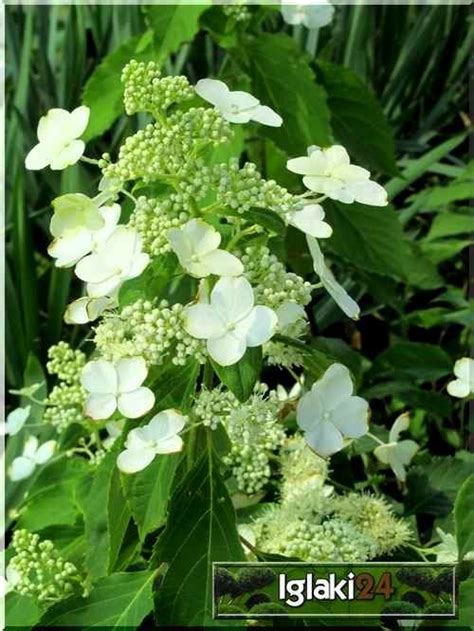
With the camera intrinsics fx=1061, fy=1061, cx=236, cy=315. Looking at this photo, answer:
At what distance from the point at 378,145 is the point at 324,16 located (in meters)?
0.20

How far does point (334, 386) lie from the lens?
0.75 m

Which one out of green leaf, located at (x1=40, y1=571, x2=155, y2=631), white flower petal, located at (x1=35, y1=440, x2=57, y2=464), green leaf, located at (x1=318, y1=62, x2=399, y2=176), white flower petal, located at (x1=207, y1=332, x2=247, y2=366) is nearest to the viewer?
white flower petal, located at (x1=207, y1=332, x2=247, y2=366)

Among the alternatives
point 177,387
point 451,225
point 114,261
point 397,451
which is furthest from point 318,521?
point 451,225

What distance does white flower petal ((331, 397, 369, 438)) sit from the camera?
Result: 0.75 metres

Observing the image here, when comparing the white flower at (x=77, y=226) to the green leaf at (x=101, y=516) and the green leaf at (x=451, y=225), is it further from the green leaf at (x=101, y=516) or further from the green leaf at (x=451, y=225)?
the green leaf at (x=451, y=225)

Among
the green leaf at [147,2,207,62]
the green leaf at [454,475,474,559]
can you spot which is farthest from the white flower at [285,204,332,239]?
the green leaf at [147,2,207,62]

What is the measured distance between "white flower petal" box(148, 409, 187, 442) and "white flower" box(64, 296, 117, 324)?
→ 0.08 m

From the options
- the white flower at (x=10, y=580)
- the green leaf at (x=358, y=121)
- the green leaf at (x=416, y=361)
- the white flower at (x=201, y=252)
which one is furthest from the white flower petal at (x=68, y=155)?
the green leaf at (x=416, y=361)

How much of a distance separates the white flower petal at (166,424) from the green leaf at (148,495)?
0.20ft

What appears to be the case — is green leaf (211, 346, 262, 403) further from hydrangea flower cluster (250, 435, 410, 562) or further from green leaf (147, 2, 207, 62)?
green leaf (147, 2, 207, 62)

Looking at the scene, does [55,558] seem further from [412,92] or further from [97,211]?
[412,92]

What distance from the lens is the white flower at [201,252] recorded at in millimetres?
676

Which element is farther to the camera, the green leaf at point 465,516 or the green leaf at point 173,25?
the green leaf at point 173,25

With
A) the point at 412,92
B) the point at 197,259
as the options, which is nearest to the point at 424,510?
the point at 197,259
